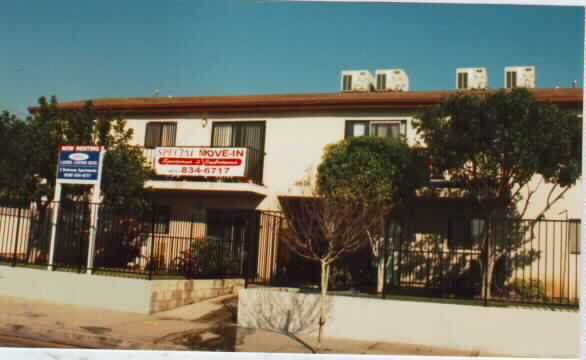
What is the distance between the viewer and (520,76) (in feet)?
64.5

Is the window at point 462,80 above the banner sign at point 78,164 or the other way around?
above

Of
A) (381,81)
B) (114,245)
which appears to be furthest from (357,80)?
(114,245)

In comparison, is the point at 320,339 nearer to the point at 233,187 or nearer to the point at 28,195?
the point at 233,187

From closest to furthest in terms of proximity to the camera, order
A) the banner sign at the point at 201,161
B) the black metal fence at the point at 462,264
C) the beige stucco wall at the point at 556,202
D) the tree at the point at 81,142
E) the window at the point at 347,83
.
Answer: the black metal fence at the point at 462,264
the beige stucco wall at the point at 556,202
the tree at the point at 81,142
the banner sign at the point at 201,161
the window at the point at 347,83

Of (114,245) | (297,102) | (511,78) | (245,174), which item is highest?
(511,78)

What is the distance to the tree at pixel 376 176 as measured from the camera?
14.2 meters

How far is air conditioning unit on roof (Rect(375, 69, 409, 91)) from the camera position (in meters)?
20.8

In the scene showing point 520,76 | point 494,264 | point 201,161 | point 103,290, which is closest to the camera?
point 103,290

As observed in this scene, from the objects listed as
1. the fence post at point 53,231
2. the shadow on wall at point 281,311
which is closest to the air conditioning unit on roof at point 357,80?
the shadow on wall at point 281,311

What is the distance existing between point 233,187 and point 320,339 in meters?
7.19

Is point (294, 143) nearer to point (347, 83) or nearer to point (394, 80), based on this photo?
point (347, 83)

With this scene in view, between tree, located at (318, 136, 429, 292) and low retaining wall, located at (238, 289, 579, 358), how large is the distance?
285 cm

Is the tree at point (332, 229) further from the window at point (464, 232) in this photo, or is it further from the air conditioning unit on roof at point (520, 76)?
the air conditioning unit on roof at point (520, 76)

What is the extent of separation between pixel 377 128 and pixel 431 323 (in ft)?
26.0
